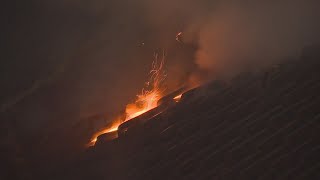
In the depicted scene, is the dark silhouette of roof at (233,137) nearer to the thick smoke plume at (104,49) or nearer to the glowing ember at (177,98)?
the glowing ember at (177,98)

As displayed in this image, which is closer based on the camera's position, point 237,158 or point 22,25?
Answer: point 237,158

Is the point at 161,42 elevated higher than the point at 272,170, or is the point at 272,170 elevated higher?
the point at 161,42

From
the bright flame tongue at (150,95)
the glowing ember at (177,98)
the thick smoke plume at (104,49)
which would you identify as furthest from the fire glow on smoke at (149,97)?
the glowing ember at (177,98)

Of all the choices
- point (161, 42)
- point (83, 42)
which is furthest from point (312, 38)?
point (83, 42)

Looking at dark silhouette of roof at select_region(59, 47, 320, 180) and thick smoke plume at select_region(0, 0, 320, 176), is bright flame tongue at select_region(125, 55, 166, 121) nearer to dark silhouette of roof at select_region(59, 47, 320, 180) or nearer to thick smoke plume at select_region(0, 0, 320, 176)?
thick smoke plume at select_region(0, 0, 320, 176)

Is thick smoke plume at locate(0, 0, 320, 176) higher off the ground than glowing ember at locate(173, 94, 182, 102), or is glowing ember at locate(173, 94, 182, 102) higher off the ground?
thick smoke plume at locate(0, 0, 320, 176)

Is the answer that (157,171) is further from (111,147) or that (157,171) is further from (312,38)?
(312,38)

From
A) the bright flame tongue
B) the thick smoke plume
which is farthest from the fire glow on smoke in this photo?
the thick smoke plume

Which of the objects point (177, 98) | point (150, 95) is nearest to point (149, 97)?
point (150, 95)
